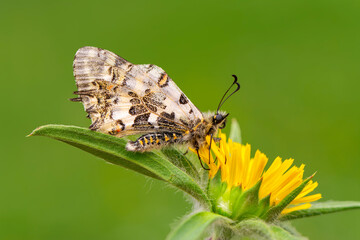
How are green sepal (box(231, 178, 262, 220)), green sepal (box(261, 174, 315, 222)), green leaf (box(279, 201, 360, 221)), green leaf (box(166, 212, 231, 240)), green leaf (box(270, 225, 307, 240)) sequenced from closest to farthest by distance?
green leaf (box(166, 212, 231, 240)), green leaf (box(270, 225, 307, 240)), green sepal (box(261, 174, 315, 222)), green sepal (box(231, 178, 262, 220)), green leaf (box(279, 201, 360, 221))

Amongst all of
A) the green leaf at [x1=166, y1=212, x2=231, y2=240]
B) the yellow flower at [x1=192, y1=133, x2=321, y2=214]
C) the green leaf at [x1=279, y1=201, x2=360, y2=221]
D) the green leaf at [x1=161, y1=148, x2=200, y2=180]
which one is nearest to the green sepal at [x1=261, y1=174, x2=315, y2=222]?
the yellow flower at [x1=192, y1=133, x2=321, y2=214]

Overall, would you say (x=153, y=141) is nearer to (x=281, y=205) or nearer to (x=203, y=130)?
(x=203, y=130)

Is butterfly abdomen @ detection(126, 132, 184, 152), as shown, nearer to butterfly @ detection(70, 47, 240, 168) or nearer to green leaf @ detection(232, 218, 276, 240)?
butterfly @ detection(70, 47, 240, 168)

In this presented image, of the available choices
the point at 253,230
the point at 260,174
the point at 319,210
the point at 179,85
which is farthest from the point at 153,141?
the point at 179,85

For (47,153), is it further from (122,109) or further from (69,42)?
(122,109)

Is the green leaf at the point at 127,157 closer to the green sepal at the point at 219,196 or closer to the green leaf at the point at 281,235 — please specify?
the green sepal at the point at 219,196

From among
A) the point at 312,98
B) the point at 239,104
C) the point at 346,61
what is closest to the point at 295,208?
the point at 239,104

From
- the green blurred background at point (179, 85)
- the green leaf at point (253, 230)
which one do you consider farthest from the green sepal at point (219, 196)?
the green blurred background at point (179, 85)
